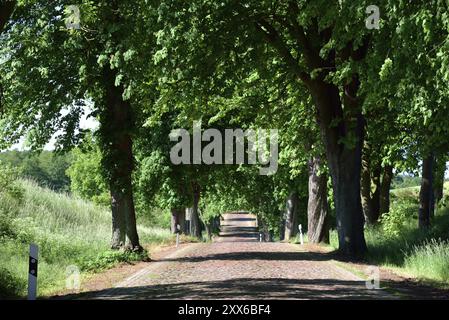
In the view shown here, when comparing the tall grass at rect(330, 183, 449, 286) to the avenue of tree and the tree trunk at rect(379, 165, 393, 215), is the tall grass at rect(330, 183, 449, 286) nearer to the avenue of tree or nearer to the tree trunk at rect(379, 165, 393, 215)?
the avenue of tree

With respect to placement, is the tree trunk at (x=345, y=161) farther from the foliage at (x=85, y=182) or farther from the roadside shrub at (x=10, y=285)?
the foliage at (x=85, y=182)

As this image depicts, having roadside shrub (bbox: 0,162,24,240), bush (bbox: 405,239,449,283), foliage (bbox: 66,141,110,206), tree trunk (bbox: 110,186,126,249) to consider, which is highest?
foliage (bbox: 66,141,110,206)

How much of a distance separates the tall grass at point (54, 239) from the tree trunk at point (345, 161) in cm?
728

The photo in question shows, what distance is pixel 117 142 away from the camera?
22.2 m

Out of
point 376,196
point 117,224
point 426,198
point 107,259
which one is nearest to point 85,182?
point 376,196

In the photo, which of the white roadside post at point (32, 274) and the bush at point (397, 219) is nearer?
the white roadside post at point (32, 274)

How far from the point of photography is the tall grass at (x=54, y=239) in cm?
1507

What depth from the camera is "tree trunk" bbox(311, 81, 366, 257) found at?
67.5 feet

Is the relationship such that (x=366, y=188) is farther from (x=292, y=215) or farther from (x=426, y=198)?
(x=292, y=215)

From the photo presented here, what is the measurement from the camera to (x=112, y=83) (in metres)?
22.2

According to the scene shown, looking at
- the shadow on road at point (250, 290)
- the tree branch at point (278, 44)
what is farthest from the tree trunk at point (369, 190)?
the shadow on road at point (250, 290)

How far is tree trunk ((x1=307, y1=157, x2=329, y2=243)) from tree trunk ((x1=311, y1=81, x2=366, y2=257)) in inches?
305

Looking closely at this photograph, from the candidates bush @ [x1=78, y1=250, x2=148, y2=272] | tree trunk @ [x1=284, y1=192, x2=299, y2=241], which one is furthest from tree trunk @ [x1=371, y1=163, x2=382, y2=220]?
bush @ [x1=78, y1=250, x2=148, y2=272]
